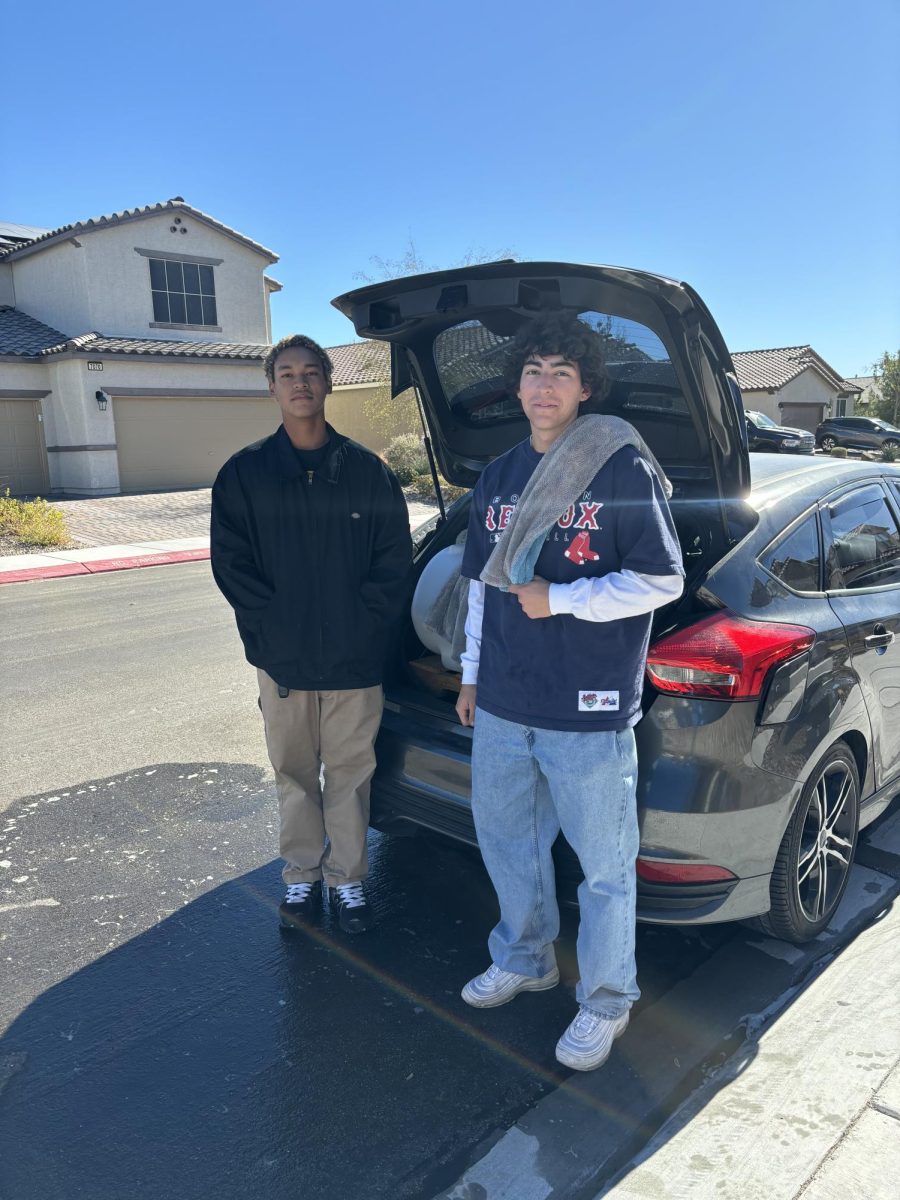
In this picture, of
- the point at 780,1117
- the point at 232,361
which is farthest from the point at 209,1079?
the point at 232,361

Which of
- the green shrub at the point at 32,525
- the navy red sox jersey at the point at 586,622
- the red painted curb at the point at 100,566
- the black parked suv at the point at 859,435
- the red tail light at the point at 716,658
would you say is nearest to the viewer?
the navy red sox jersey at the point at 586,622

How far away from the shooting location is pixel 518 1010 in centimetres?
265

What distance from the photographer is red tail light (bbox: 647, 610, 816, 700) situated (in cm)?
240

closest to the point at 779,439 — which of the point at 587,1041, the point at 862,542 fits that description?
the point at 862,542

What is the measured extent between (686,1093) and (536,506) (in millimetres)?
1569

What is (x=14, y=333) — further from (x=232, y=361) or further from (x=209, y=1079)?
(x=209, y=1079)

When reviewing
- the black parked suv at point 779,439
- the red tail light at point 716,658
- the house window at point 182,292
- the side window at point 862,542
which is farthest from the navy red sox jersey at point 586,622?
the black parked suv at point 779,439

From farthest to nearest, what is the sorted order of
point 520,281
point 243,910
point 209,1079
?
point 243,910
point 520,281
point 209,1079

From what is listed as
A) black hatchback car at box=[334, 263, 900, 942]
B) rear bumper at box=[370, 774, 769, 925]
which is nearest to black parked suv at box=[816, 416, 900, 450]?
black hatchback car at box=[334, 263, 900, 942]

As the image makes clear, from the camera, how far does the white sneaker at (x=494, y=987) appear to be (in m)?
2.63

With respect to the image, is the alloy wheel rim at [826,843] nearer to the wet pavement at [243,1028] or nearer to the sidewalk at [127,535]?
the wet pavement at [243,1028]

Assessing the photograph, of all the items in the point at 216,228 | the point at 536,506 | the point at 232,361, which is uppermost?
the point at 216,228

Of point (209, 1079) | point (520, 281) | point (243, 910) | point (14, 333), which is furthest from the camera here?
point (14, 333)

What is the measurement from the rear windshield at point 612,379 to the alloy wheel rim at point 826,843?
3.81 feet
